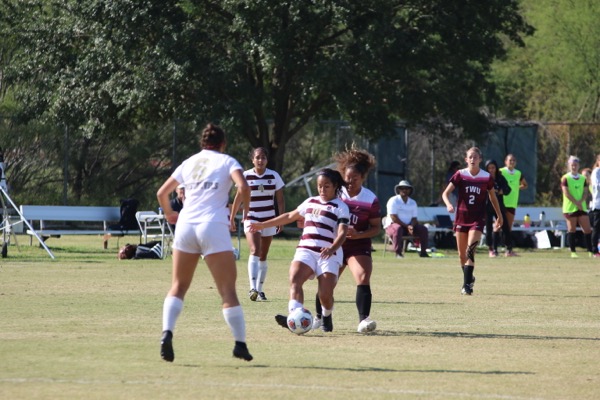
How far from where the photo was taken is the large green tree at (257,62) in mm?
32875

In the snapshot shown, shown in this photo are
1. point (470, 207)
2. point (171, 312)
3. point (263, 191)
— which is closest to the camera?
point (171, 312)

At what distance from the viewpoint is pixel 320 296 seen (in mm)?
11867

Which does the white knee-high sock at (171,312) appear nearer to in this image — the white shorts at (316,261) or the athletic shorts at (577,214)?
the white shorts at (316,261)

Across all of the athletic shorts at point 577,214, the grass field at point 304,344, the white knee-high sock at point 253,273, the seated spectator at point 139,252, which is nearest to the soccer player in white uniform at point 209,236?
the grass field at point 304,344

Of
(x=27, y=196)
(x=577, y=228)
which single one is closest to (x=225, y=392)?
(x=577, y=228)

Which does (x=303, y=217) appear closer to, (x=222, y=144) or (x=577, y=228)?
(x=222, y=144)

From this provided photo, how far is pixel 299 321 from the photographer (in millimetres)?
11336

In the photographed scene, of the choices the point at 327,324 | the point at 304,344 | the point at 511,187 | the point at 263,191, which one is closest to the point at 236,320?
the point at 304,344

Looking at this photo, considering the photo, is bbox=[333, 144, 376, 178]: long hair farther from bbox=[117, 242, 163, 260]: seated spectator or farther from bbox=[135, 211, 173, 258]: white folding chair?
bbox=[117, 242, 163, 260]: seated spectator

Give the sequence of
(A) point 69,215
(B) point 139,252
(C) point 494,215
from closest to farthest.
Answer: (B) point 139,252 → (C) point 494,215 → (A) point 69,215

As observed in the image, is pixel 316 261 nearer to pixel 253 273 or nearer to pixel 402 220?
pixel 253 273

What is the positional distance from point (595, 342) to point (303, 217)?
2.95 metres

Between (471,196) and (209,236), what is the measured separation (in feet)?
26.9

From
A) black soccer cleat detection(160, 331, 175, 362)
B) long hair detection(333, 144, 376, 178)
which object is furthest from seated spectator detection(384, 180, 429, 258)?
black soccer cleat detection(160, 331, 175, 362)
